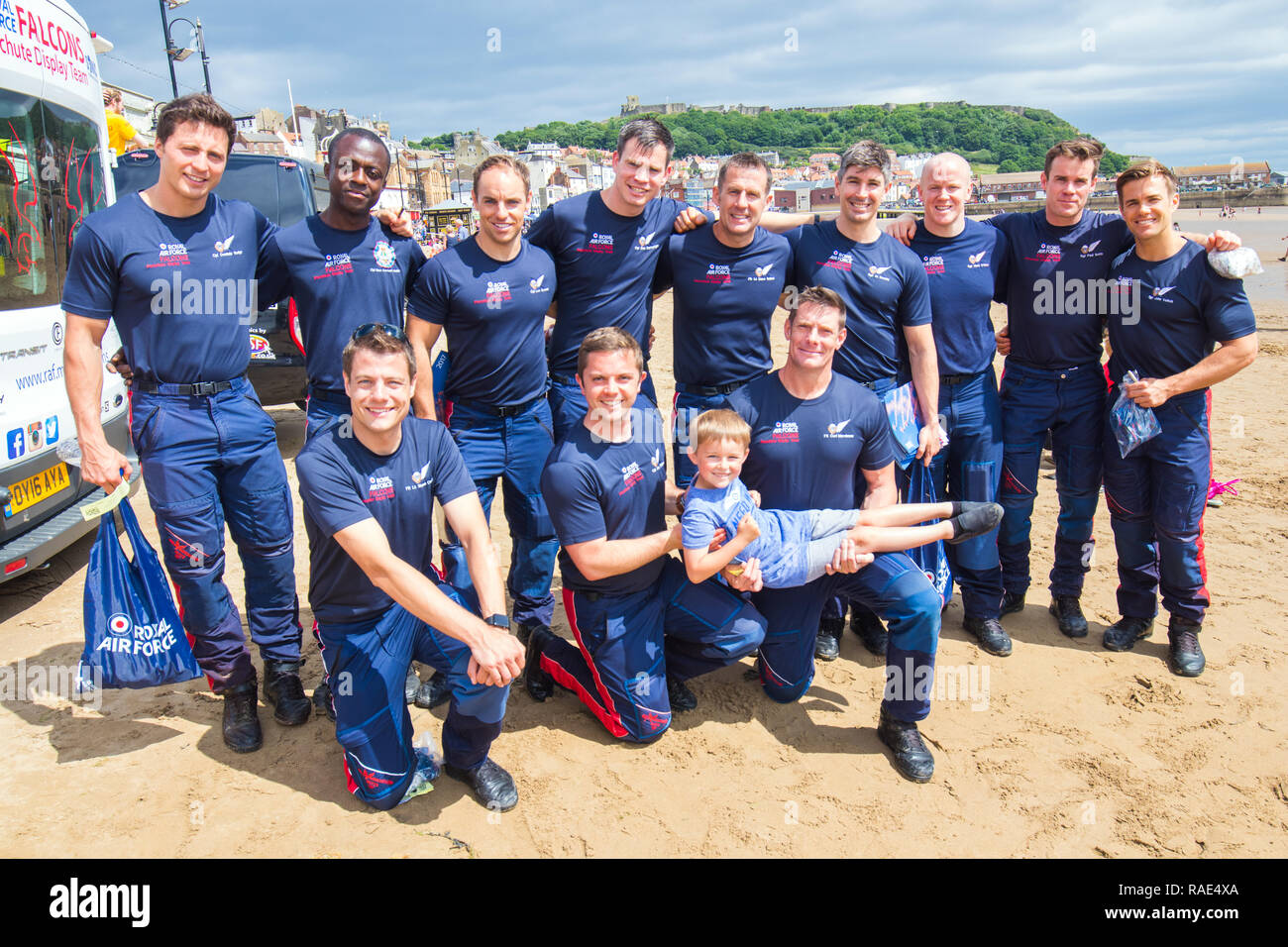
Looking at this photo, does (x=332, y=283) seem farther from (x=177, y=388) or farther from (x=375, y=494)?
(x=375, y=494)

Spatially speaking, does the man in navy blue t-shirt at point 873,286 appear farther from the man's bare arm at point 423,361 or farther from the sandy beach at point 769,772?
the man's bare arm at point 423,361

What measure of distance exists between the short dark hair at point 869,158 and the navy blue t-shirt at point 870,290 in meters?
0.32

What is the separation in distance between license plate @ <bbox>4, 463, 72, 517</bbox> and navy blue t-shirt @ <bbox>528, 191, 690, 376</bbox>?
127 inches

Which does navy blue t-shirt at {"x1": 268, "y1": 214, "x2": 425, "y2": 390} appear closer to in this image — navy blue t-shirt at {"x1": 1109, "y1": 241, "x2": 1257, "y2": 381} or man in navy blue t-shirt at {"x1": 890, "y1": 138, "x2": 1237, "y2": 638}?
man in navy blue t-shirt at {"x1": 890, "y1": 138, "x2": 1237, "y2": 638}

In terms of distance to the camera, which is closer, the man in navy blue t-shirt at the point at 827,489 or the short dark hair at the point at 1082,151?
the man in navy blue t-shirt at the point at 827,489

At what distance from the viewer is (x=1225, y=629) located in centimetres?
480

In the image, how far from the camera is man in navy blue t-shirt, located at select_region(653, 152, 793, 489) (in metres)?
4.37

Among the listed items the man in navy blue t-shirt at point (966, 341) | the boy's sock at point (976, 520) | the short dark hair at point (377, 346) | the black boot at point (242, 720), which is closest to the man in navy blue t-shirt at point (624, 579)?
the short dark hair at point (377, 346)

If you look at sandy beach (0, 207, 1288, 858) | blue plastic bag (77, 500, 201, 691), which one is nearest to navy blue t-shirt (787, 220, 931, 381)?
sandy beach (0, 207, 1288, 858)

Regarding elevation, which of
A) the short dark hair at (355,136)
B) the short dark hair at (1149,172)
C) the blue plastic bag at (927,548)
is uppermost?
the short dark hair at (355,136)

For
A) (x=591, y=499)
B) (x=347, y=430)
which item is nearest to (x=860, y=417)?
(x=591, y=499)

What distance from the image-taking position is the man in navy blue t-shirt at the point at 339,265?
13.0 ft

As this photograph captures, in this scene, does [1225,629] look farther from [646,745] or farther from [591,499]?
[591,499]

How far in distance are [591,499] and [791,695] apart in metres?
1.51
